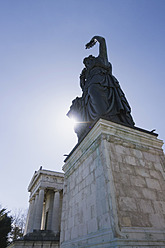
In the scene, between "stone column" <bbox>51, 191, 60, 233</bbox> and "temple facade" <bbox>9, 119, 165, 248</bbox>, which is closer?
"temple facade" <bbox>9, 119, 165, 248</bbox>

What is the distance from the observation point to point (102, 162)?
4258 millimetres

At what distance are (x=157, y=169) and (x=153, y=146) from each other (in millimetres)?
828

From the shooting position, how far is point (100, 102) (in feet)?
20.7

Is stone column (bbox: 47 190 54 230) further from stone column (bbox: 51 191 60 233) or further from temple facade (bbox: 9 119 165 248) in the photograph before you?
temple facade (bbox: 9 119 165 248)

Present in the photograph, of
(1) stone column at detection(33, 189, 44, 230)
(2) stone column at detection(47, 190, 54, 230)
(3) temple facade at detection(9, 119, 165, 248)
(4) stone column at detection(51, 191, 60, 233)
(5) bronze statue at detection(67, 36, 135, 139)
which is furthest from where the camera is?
(2) stone column at detection(47, 190, 54, 230)

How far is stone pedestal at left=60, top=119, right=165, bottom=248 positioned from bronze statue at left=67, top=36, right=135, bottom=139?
39.0 inches

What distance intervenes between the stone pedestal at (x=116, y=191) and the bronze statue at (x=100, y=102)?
39.0 inches

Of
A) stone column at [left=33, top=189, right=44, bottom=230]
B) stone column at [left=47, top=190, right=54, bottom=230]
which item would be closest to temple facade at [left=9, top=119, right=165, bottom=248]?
stone column at [left=33, top=189, right=44, bottom=230]

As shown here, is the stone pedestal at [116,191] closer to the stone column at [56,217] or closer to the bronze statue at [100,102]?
the bronze statue at [100,102]

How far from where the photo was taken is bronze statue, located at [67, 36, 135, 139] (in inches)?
249

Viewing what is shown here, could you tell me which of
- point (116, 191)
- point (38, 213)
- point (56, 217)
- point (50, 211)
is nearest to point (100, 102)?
point (116, 191)

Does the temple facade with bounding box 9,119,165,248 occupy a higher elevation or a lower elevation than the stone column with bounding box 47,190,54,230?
Answer: lower

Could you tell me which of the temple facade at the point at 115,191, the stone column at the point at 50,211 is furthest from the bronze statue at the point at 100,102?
the stone column at the point at 50,211

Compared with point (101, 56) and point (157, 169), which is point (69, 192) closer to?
Answer: point (157, 169)
